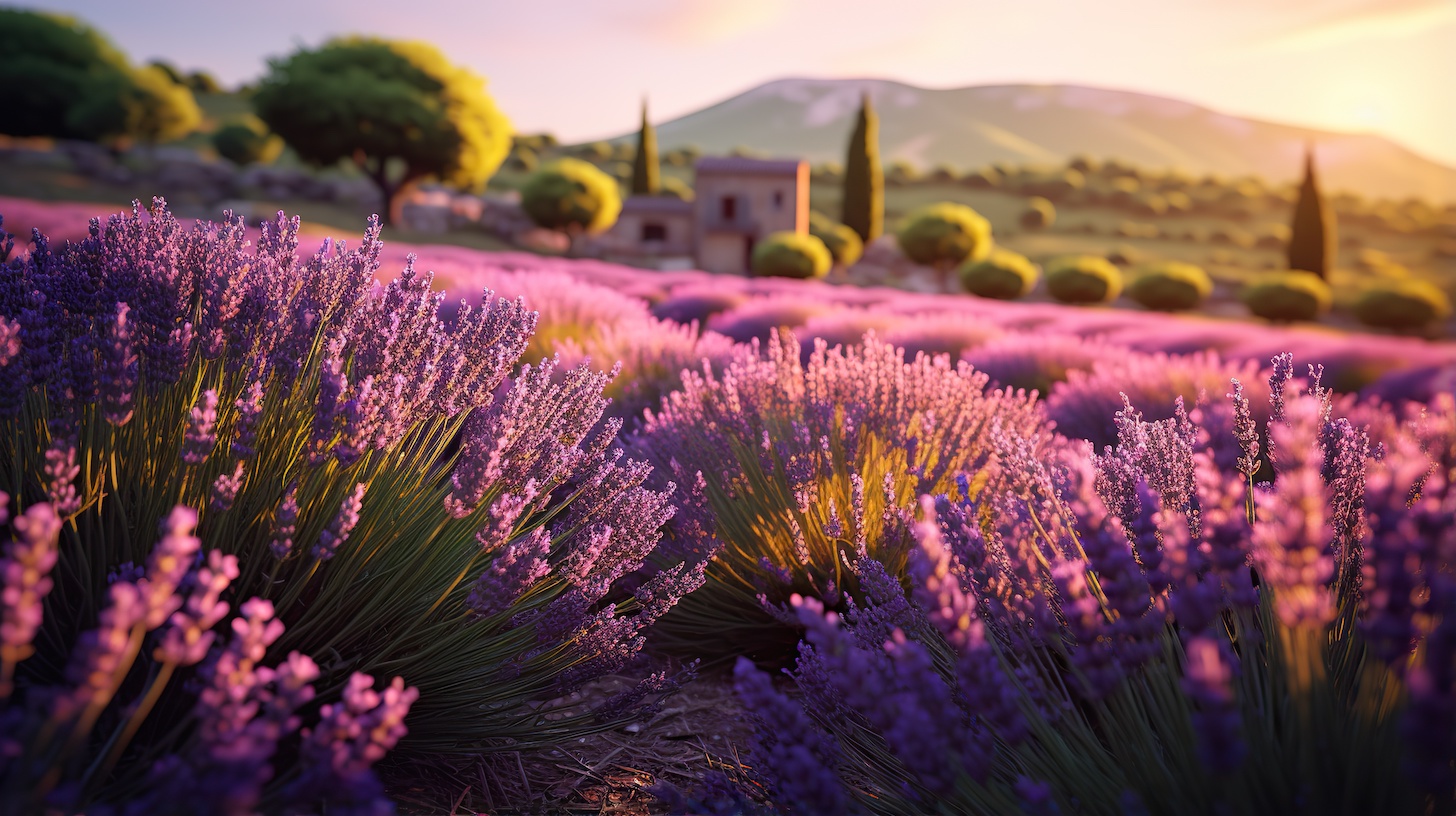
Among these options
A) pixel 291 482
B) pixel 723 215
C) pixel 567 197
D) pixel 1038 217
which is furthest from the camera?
pixel 1038 217

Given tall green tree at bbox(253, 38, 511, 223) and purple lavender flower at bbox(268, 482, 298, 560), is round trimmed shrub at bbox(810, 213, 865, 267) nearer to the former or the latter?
tall green tree at bbox(253, 38, 511, 223)

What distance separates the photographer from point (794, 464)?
2658 millimetres

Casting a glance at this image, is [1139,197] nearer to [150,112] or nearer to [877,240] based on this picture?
[877,240]

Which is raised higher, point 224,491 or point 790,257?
point 790,257

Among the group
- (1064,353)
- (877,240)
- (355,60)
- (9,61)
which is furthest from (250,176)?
(1064,353)

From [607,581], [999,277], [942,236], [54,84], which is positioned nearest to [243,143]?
[54,84]

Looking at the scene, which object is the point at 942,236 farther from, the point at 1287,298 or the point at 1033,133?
the point at 1033,133

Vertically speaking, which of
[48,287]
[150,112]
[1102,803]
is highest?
[150,112]

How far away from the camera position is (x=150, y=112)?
3931cm

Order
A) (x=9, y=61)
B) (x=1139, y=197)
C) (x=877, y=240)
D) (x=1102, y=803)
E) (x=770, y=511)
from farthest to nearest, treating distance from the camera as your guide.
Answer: (x=1139, y=197)
(x=877, y=240)
(x=9, y=61)
(x=770, y=511)
(x=1102, y=803)

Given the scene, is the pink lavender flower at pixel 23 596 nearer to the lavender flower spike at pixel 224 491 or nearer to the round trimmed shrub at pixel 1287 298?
the lavender flower spike at pixel 224 491

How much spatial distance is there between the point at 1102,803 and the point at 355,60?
40.6 meters

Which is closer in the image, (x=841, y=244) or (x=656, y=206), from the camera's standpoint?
(x=841, y=244)

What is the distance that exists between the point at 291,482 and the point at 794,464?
1.40m
